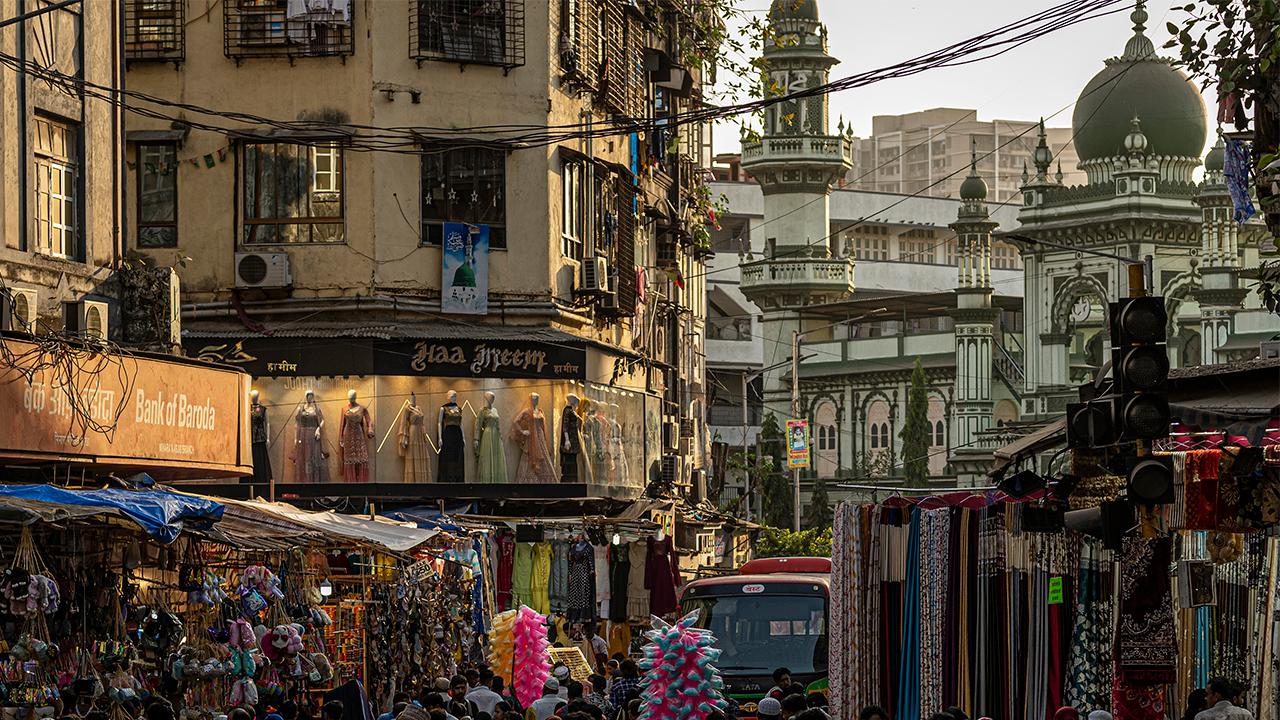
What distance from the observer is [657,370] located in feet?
146

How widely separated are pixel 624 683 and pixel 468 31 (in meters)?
17.0

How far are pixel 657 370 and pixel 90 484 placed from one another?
24.9 metres

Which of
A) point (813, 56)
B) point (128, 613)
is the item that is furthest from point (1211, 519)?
point (813, 56)

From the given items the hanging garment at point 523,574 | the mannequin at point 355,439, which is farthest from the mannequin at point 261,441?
the hanging garment at point 523,574

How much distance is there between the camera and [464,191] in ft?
110

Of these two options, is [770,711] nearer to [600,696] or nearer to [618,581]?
Answer: [600,696]

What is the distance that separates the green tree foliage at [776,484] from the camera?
264 feet

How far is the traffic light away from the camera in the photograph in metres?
12.5

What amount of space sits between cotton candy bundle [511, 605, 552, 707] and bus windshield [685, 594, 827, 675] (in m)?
1.68

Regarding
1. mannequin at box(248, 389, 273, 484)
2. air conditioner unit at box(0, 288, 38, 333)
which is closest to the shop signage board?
mannequin at box(248, 389, 273, 484)

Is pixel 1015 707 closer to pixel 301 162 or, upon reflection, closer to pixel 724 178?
→ pixel 301 162

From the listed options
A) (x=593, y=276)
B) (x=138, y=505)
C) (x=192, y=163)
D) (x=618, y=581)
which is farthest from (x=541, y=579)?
(x=138, y=505)

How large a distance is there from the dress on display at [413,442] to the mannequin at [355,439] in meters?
0.53

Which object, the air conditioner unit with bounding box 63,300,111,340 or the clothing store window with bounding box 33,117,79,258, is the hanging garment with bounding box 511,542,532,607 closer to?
the air conditioner unit with bounding box 63,300,111,340
